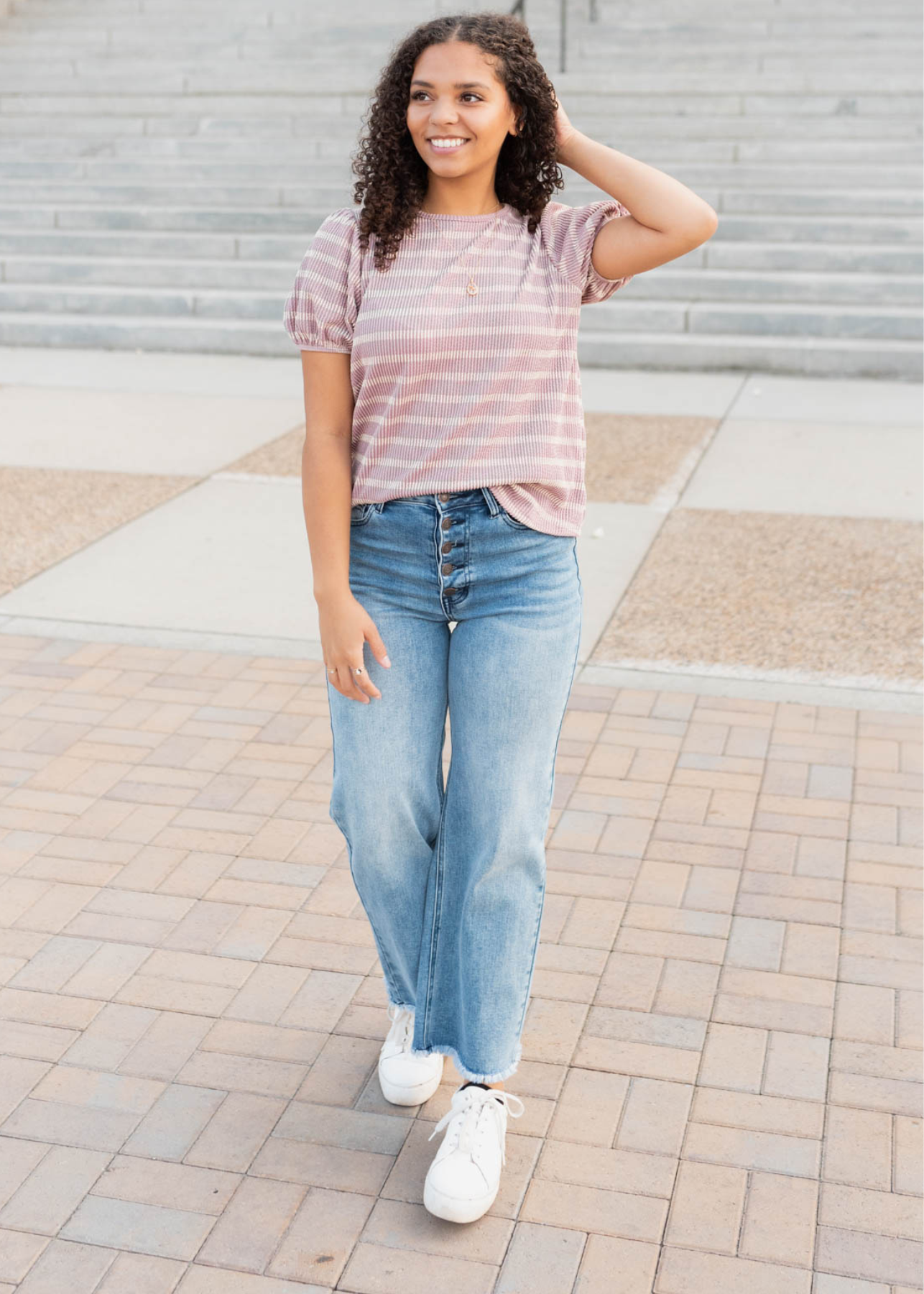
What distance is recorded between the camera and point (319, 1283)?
2.33 meters

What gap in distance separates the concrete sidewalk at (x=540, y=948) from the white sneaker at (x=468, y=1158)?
54 millimetres

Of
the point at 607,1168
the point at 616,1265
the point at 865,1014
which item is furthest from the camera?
the point at 865,1014

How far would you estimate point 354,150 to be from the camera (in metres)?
11.3

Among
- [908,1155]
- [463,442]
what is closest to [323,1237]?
[908,1155]

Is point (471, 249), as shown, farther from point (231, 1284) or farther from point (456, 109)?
point (231, 1284)

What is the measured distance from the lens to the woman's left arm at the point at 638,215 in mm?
2332

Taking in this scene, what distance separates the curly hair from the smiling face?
23 millimetres

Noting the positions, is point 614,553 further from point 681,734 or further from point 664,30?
point 664,30

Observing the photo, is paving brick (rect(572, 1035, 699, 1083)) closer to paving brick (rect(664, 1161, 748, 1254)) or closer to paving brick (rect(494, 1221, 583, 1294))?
paving brick (rect(664, 1161, 748, 1254))

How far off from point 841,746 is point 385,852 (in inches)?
84.9

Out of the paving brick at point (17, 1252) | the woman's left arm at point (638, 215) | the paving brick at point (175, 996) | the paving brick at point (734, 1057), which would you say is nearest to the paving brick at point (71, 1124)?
the paving brick at point (17, 1252)

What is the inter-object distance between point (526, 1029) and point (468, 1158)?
0.55 m

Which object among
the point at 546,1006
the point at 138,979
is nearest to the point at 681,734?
the point at 546,1006

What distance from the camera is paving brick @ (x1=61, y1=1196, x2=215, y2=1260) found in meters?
2.40
